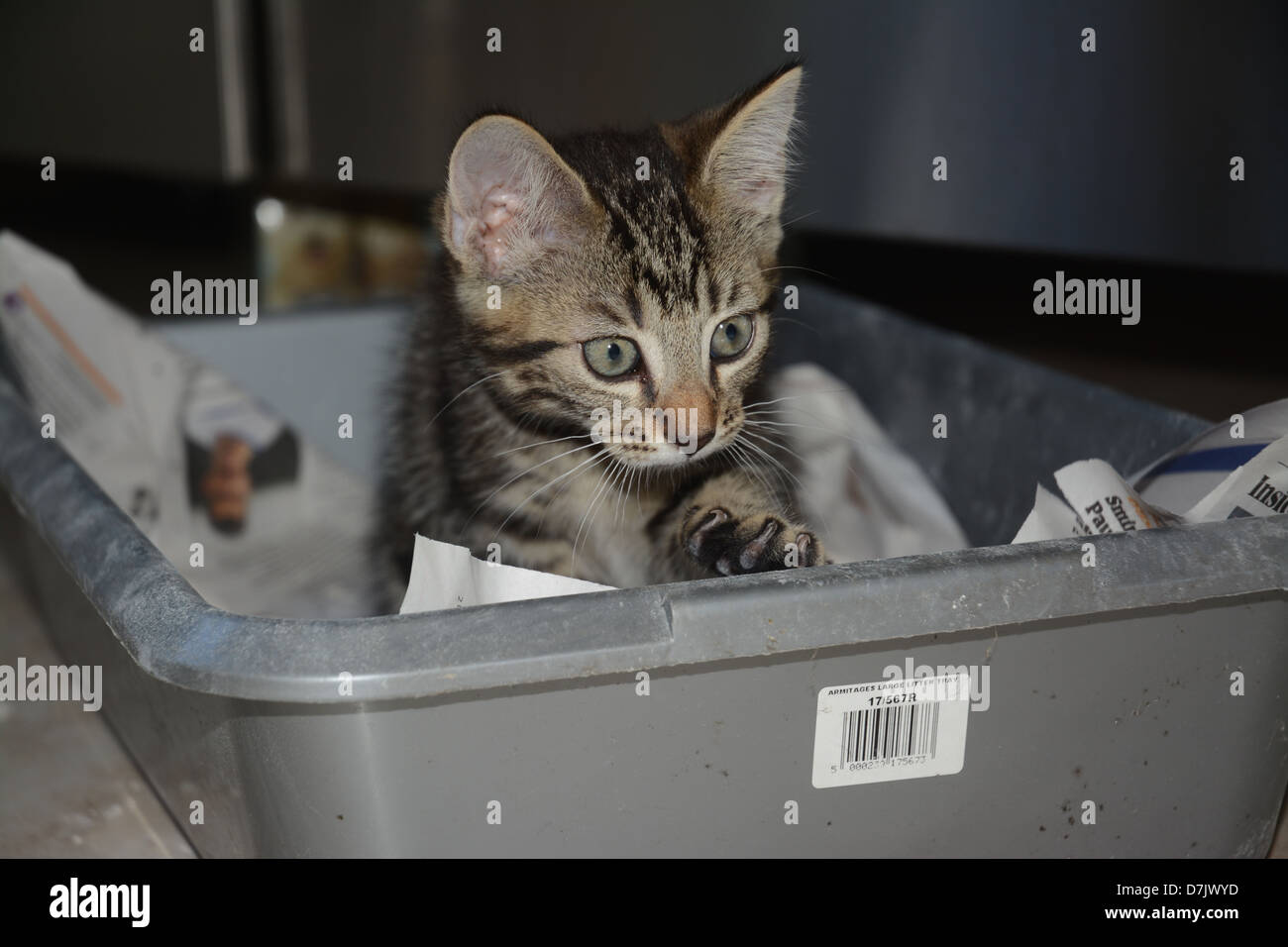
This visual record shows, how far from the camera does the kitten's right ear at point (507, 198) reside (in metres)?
1.04

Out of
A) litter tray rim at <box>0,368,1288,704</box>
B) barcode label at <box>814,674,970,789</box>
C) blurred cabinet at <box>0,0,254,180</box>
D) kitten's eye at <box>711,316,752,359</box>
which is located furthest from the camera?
blurred cabinet at <box>0,0,254,180</box>

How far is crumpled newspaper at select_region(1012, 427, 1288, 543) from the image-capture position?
1.06 metres

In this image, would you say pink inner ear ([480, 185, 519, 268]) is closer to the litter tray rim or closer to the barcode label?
the litter tray rim

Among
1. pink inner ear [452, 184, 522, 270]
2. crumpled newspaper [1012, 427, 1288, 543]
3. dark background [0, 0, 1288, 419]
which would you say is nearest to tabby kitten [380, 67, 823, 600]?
pink inner ear [452, 184, 522, 270]

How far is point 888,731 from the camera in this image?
3.08ft

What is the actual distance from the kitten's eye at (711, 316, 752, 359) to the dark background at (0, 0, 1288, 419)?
307 mm

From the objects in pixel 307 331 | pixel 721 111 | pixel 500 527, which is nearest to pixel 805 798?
pixel 500 527

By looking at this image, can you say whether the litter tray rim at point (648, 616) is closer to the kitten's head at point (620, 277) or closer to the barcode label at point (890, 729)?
the barcode label at point (890, 729)

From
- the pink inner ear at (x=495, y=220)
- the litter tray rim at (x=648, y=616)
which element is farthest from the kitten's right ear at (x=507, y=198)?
the litter tray rim at (x=648, y=616)

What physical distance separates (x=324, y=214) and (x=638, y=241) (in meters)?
1.91

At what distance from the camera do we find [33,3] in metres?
2.61

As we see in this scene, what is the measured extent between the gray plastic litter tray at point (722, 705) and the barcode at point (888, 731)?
3 centimetres

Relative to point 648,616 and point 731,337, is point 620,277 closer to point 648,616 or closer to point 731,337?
point 731,337

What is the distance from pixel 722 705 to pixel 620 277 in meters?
0.41
